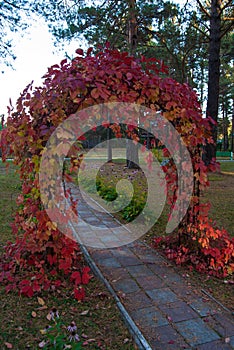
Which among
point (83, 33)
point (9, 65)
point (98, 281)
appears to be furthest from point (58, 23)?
point (98, 281)

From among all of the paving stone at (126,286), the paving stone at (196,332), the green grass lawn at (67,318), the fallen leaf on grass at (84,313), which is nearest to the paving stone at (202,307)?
the paving stone at (196,332)

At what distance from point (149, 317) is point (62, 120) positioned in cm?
156

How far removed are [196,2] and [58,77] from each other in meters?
8.69

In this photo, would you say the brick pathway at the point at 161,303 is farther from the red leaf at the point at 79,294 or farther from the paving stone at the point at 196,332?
the red leaf at the point at 79,294

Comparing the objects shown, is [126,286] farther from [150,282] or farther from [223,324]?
[223,324]

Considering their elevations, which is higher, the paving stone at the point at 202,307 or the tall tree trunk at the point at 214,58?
the tall tree trunk at the point at 214,58

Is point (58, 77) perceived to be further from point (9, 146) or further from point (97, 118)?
point (9, 146)

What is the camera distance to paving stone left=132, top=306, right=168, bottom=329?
6.59 feet

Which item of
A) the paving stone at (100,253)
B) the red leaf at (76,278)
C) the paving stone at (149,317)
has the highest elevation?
the red leaf at (76,278)

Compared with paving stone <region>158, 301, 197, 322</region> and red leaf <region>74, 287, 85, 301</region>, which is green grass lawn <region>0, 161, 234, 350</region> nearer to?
red leaf <region>74, 287, 85, 301</region>

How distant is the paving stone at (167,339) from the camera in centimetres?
179

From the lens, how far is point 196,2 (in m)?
9.24

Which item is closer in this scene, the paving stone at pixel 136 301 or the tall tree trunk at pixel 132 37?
the paving stone at pixel 136 301

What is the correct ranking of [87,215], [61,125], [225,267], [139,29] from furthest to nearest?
[139,29] → [87,215] → [225,267] → [61,125]
